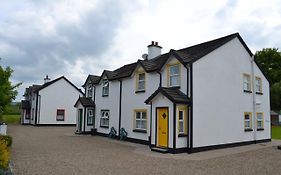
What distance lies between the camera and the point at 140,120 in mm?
18594

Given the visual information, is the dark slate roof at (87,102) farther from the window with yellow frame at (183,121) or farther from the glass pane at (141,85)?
the window with yellow frame at (183,121)

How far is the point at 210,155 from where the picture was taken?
13.3m

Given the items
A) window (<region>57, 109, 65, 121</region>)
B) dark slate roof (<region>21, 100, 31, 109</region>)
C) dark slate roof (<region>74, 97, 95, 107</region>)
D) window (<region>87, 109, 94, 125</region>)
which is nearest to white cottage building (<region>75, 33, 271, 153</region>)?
window (<region>87, 109, 94, 125</region>)

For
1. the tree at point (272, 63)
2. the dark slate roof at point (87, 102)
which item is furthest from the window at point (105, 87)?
the tree at point (272, 63)

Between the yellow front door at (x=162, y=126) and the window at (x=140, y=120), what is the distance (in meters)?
3.00

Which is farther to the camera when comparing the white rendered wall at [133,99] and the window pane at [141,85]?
the window pane at [141,85]

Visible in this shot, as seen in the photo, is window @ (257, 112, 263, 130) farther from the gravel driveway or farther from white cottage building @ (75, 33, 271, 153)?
the gravel driveway

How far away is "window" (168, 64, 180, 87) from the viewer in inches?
621

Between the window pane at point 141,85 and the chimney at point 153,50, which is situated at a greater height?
the chimney at point 153,50

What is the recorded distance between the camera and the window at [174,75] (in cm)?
1578

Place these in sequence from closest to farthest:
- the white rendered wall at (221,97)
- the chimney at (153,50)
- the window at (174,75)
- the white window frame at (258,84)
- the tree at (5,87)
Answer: the white rendered wall at (221,97) < the window at (174,75) < the tree at (5,87) < the white window frame at (258,84) < the chimney at (153,50)

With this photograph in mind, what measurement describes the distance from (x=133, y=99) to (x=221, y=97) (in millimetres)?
6428

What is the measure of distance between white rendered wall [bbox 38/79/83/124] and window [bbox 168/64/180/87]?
85.1 ft

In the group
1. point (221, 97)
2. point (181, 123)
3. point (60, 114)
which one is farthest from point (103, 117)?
point (60, 114)
